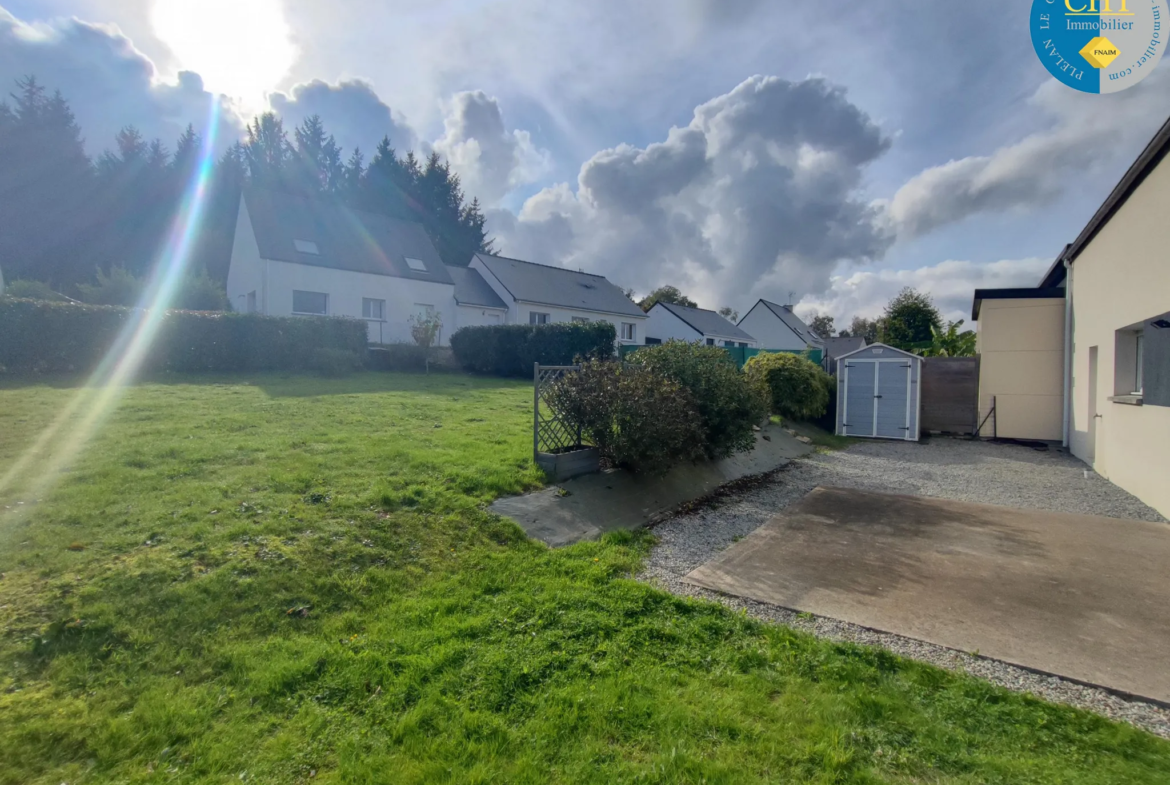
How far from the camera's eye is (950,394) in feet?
45.8

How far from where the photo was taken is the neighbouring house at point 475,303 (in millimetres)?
24250

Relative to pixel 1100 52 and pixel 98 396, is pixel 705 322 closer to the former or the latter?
pixel 1100 52

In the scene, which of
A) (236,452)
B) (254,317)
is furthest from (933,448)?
(254,317)

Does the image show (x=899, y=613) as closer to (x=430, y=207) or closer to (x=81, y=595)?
(x=81, y=595)

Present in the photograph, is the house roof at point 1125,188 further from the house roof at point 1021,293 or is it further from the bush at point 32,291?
the bush at point 32,291

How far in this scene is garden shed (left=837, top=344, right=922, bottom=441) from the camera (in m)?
13.7

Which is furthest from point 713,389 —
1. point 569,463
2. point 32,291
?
point 32,291

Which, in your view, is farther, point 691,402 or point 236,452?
point 691,402

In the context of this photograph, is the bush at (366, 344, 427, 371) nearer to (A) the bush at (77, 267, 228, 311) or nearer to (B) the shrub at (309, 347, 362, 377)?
(B) the shrub at (309, 347, 362, 377)

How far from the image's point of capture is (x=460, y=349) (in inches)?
749

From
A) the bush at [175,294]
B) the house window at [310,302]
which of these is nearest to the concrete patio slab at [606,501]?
the house window at [310,302]

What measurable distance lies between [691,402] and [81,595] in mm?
6473

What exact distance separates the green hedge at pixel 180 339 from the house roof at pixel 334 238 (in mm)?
6288

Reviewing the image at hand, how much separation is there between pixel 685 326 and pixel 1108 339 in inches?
1066
